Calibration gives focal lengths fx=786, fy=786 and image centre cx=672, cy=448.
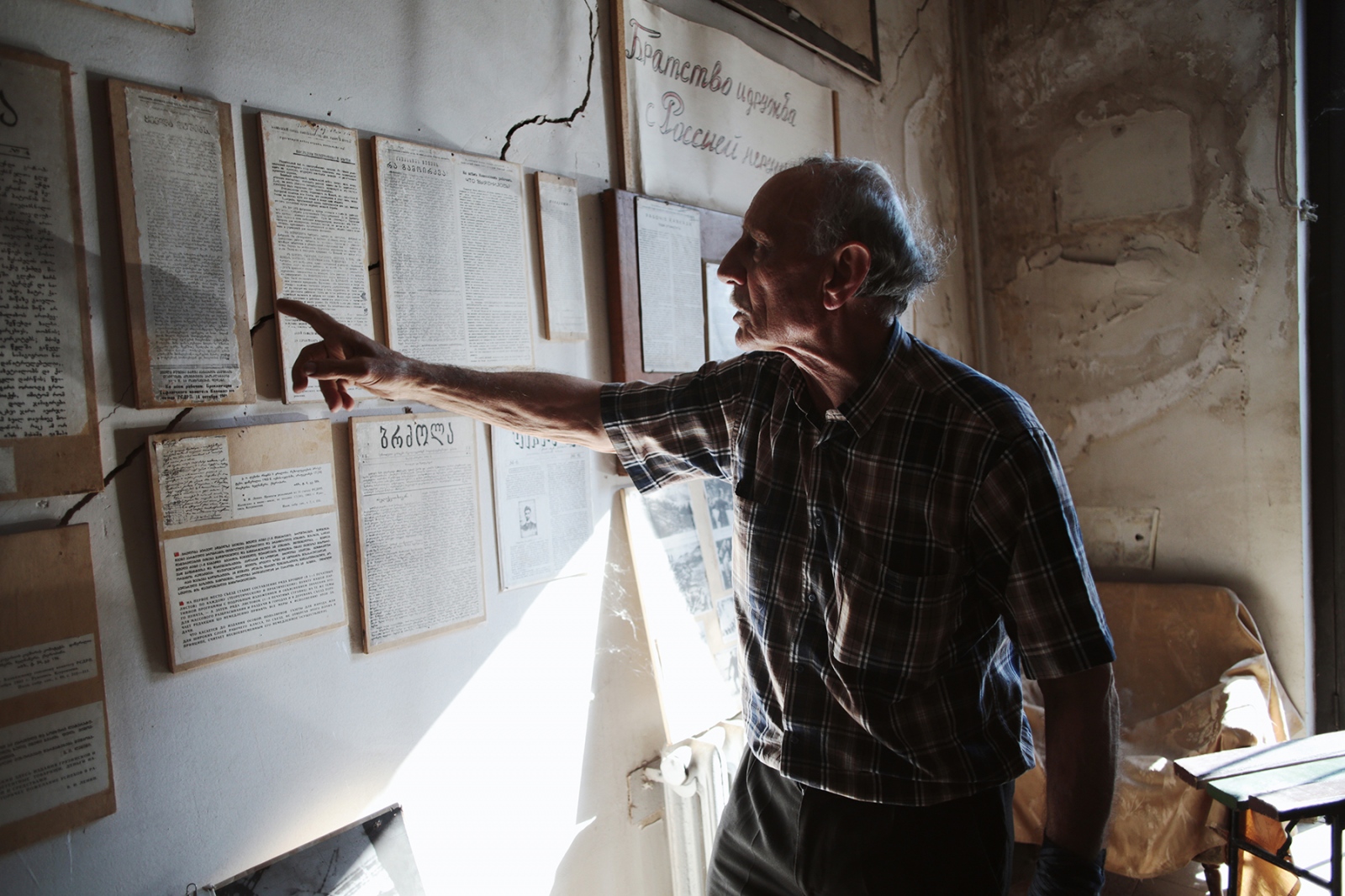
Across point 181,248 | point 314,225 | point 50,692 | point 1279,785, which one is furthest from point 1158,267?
point 50,692

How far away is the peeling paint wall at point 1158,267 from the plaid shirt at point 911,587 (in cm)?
184

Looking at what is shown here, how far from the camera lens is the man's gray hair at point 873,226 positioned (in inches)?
42.8

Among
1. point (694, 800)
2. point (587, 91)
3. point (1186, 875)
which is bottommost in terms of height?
point (1186, 875)

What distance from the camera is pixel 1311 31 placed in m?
2.35

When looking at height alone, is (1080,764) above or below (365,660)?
below

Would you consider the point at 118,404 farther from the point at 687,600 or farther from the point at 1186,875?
the point at 1186,875

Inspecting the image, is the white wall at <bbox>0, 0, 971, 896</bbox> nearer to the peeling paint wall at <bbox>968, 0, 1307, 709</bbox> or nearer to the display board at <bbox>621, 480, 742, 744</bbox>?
the display board at <bbox>621, 480, 742, 744</bbox>

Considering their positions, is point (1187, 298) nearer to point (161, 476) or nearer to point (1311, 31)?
point (1311, 31)

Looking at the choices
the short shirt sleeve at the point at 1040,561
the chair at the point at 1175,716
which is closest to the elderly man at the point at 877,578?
the short shirt sleeve at the point at 1040,561

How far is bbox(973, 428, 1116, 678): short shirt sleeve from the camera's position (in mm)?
895

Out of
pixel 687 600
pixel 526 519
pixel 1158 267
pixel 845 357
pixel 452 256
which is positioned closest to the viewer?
pixel 845 357

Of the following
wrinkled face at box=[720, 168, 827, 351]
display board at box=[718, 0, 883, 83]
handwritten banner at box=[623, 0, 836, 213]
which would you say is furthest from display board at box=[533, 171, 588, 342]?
display board at box=[718, 0, 883, 83]

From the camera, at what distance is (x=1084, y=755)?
0.93m

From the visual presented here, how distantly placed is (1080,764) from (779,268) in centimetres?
73
